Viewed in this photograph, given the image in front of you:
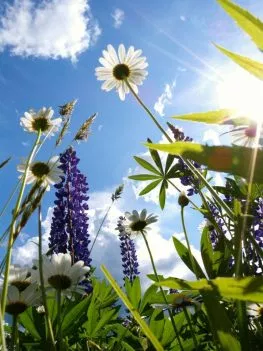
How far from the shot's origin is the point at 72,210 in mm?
5438

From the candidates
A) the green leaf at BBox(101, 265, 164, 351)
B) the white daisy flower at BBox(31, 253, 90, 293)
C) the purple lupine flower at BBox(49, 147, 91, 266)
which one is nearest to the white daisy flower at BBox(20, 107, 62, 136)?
the white daisy flower at BBox(31, 253, 90, 293)

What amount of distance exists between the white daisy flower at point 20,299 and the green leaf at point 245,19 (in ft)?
2.35

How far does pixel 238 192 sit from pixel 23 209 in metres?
1.78

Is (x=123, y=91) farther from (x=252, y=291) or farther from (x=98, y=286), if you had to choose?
(x=252, y=291)

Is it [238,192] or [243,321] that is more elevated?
[238,192]

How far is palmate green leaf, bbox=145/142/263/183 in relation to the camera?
1.91ft

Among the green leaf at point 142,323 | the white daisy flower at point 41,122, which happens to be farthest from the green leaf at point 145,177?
the green leaf at point 142,323

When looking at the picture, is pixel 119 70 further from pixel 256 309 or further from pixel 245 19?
pixel 245 19

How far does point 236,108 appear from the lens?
0.74 metres

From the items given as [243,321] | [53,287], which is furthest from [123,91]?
[243,321]

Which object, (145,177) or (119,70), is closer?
(119,70)

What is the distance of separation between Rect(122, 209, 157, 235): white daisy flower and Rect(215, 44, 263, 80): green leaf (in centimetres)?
187

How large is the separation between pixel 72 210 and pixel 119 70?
10.9ft

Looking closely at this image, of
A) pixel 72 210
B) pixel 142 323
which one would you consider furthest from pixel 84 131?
pixel 72 210
